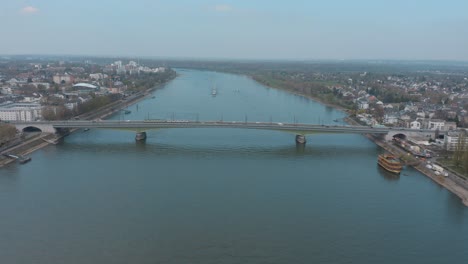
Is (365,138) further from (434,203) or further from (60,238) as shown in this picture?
(60,238)

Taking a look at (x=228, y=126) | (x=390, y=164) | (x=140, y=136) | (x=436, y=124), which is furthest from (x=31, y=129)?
(x=436, y=124)

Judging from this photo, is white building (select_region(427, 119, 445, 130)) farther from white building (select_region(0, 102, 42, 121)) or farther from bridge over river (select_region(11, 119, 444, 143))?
white building (select_region(0, 102, 42, 121))

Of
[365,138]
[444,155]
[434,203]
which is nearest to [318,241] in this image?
[434,203]

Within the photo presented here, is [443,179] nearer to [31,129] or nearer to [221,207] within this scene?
[221,207]

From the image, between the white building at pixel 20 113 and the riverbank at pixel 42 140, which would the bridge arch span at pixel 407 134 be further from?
the white building at pixel 20 113

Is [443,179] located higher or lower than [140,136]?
lower

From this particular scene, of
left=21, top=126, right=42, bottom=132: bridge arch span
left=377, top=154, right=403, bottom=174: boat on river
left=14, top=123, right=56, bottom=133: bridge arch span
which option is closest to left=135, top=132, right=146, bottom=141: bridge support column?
left=14, top=123, right=56, bottom=133: bridge arch span
